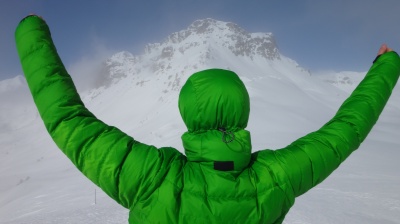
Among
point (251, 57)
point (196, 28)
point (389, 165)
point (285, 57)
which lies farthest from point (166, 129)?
point (196, 28)

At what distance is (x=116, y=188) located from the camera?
5.07 ft

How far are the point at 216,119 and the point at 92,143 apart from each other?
0.60m

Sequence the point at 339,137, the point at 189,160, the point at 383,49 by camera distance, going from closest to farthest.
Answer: the point at 189,160, the point at 339,137, the point at 383,49

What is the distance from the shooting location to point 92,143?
1.54 m

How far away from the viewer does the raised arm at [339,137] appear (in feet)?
5.55

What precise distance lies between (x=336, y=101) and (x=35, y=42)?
83308 millimetres

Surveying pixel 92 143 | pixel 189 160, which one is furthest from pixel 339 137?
pixel 92 143

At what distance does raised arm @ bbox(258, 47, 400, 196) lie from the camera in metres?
1.69

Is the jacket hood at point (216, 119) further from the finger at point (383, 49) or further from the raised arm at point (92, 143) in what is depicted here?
the finger at point (383, 49)

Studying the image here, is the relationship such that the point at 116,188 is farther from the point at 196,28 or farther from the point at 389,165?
→ the point at 196,28

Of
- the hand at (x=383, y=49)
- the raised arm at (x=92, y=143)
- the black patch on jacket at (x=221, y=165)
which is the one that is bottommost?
the black patch on jacket at (x=221, y=165)

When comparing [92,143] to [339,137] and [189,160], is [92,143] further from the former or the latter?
[339,137]

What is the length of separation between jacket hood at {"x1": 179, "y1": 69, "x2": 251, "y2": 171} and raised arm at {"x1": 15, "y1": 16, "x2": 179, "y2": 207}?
168 mm

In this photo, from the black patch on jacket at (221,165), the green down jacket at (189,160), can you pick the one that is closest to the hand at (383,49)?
the green down jacket at (189,160)
